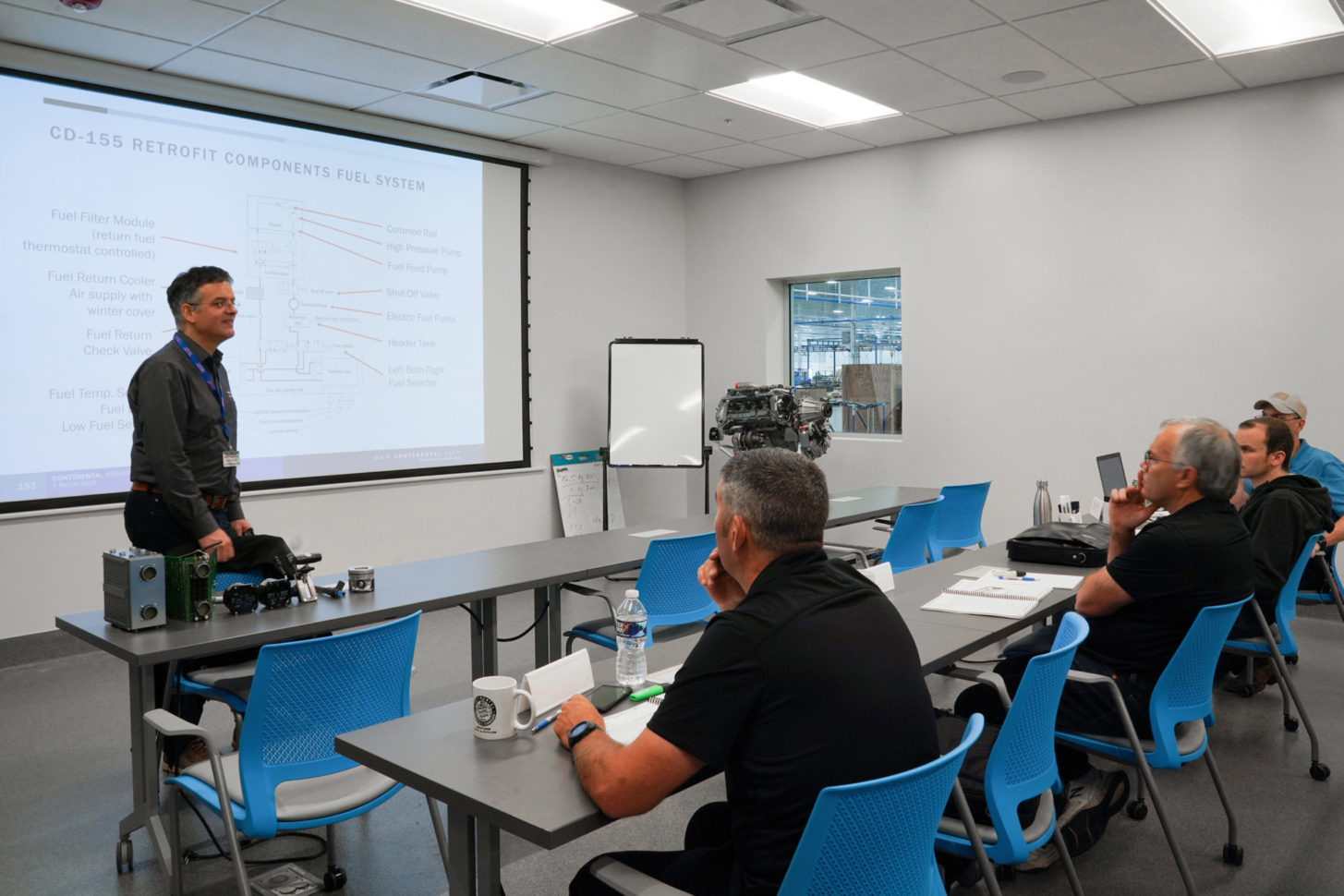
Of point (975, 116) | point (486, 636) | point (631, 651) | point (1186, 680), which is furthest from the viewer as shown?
point (975, 116)

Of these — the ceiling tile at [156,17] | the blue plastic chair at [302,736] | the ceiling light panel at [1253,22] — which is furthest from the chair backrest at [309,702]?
the ceiling light panel at [1253,22]

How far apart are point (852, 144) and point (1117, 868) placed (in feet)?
17.5

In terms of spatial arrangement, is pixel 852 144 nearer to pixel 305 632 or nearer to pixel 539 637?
pixel 539 637

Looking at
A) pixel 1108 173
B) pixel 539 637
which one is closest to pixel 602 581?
pixel 539 637

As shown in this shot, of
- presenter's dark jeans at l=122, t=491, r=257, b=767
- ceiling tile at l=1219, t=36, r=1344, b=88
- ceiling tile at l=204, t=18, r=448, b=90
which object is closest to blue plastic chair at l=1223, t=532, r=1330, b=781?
ceiling tile at l=1219, t=36, r=1344, b=88

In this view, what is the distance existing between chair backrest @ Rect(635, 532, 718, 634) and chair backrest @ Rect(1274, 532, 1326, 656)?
2037 mm

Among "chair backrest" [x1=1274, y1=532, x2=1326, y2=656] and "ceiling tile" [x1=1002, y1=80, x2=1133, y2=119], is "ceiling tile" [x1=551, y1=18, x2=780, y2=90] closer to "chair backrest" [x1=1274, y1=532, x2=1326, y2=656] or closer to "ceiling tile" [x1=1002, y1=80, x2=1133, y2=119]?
"ceiling tile" [x1=1002, y1=80, x2=1133, y2=119]

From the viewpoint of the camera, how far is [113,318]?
4941 mm

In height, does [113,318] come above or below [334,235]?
below

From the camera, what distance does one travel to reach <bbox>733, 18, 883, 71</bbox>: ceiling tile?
4.64 m

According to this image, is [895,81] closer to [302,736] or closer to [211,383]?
[211,383]

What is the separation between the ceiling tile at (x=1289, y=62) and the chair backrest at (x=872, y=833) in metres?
4.95

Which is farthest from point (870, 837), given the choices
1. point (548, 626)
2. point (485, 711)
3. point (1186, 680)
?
point (548, 626)

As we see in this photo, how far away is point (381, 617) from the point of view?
2.85 metres
